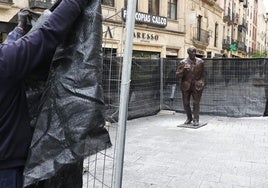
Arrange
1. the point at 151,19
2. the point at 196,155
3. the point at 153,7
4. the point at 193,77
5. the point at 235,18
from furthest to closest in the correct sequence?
the point at 235,18
the point at 153,7
the point at 151,19
the point at 193,77
the point at 196,155

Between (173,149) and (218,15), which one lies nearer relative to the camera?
(173,149)

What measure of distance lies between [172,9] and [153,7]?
227 cm

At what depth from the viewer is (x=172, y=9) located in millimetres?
23047

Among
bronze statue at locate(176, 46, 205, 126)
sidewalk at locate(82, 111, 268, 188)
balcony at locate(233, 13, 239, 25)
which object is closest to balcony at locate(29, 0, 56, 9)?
sidewalk at locate(82, 111, 268, 188)

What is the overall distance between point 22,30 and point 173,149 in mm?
4584

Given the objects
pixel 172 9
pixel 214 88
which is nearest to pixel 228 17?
pixel 172 9

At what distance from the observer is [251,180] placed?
15.9 ft

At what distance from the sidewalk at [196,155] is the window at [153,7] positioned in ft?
40.8

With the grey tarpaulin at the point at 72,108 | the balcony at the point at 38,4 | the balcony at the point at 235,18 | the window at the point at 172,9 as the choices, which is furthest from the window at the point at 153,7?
the balcony at the point at 235,18

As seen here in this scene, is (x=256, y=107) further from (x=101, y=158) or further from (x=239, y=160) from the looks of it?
(x=101, y=158)

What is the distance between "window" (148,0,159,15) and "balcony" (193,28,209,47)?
4787 millimetres

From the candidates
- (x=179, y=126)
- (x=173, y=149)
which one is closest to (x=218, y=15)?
(x=179, y=126)

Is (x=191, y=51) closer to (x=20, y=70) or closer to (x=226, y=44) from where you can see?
(x=20, y=70)

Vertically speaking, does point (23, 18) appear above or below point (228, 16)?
below
